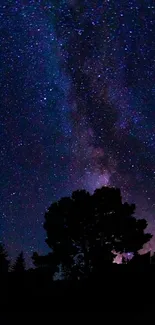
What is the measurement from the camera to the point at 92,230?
3095 cm

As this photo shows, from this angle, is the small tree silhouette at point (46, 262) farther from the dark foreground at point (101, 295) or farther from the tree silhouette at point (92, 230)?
the dark foreground at point (101, 295)

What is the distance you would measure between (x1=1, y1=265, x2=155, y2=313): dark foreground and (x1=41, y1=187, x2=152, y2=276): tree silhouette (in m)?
9.75

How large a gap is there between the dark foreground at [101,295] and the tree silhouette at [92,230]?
975 cm

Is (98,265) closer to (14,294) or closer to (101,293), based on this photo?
(101,293)

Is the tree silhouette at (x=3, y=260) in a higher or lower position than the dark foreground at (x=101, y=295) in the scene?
lower

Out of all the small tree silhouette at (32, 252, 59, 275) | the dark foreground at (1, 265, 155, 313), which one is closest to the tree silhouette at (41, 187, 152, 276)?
the small tree silhouette at (32, 252, 59, 275)

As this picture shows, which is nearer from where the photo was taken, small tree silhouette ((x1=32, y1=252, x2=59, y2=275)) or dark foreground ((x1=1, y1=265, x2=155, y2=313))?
dark foreground ((x1=1, y1=265, x2=155, y2=313))

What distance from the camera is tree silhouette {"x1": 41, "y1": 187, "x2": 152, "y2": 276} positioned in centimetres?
3066

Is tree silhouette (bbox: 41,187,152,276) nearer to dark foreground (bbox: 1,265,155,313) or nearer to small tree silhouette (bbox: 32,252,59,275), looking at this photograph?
small tree silhouette (bbox: 32,252,59,275)

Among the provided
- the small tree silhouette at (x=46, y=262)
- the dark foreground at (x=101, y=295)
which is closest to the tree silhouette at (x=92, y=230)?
the small tree silhouette at (x=46, y=262)

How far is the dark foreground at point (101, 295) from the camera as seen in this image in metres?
17.1

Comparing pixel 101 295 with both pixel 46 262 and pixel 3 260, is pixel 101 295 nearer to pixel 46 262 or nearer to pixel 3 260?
pixel 46 262

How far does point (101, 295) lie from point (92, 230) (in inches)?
514

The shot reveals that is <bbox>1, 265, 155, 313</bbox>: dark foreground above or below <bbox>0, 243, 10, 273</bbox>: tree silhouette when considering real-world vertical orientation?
above
